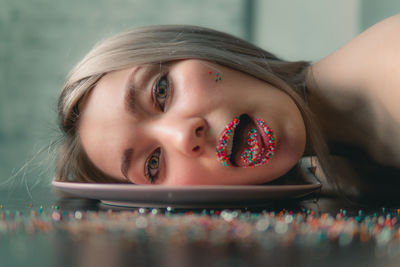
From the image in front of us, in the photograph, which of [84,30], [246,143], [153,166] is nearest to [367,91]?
[246,143]

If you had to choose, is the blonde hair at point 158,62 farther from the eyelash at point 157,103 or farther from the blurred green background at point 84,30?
the blurred green background at point 84,30

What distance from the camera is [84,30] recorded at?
2488mm

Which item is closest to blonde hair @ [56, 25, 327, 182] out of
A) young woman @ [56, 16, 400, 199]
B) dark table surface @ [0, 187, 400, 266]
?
young woman @ [56, 16, 400, 199]

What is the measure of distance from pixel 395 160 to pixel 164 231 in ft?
2.23

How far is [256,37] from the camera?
2.95 metres

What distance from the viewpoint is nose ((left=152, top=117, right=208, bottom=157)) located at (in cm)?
83

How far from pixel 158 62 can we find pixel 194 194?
1.30 ft

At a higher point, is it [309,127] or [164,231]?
[309,127]

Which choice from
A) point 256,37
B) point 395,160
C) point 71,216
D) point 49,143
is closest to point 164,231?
point 71,216

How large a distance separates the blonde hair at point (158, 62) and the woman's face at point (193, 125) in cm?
4

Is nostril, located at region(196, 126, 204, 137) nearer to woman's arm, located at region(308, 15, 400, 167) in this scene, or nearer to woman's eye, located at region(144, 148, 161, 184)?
woman's eye, located at region(144, 148, 161, 184)

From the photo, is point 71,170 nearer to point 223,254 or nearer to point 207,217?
point 207,217

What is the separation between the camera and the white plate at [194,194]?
28.5 inches

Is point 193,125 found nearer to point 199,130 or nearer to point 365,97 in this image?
point 199,130
